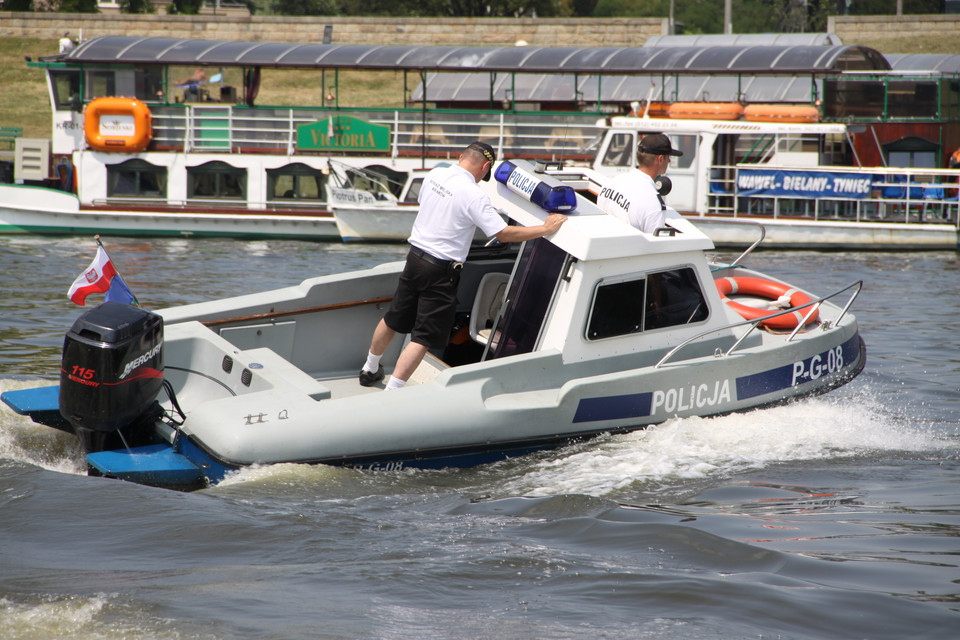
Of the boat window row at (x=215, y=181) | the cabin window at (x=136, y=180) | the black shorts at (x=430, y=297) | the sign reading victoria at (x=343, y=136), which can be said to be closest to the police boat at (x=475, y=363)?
the black shorts at (x=430, y=297)

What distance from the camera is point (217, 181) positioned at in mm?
22188

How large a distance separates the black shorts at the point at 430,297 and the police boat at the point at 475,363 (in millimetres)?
335

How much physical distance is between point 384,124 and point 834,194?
990 cm

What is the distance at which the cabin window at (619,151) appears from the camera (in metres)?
19.8

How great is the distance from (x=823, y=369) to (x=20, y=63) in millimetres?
43208

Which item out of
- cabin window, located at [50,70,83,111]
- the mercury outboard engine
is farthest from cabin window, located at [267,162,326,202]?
the mercury outboard engine

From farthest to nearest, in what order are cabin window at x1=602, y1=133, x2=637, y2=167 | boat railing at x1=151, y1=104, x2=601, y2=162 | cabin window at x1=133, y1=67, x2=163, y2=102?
1. cabin window at x1=133, y1=67, x2=163, y2=102
2. boat railing at x1=151, y1=104, x2=601, y2=162
3. cabin window at x1=602, y1=133, x2=637, y2=167

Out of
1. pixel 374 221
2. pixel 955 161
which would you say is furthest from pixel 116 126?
pixel 955 161

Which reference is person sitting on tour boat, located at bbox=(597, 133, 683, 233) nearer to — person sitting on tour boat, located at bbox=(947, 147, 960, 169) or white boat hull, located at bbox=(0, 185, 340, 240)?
white boat hull, located at bbox=(0, 185, 340, 240)

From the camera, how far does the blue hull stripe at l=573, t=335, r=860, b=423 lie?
240 inches

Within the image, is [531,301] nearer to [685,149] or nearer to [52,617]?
[52,617]

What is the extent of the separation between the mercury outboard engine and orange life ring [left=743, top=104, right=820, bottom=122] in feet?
57.8

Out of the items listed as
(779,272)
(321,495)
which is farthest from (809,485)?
(779,272)

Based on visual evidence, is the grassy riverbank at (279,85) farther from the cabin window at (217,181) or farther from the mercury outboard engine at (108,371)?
the mercury outboard engine at (108,371)
